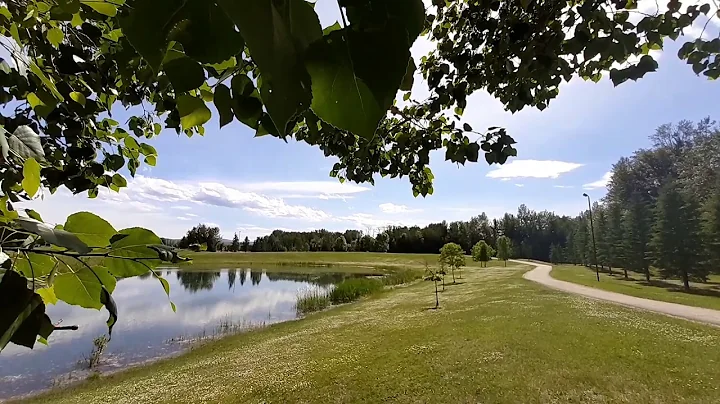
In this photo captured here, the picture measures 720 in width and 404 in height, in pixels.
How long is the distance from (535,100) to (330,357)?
9.66 meters

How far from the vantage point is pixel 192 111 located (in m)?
0.62

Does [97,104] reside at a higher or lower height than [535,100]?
lower

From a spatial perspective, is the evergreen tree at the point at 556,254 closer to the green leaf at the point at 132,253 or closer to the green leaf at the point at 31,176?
the green leaf at the point at 132,253

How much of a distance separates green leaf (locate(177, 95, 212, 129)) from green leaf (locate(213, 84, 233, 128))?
8cm

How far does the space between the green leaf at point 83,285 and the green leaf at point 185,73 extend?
49cm

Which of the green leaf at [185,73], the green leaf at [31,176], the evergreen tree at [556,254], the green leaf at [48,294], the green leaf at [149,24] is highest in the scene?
the green leaf at [185,73]

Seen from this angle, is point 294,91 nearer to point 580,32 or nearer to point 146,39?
point 146,39

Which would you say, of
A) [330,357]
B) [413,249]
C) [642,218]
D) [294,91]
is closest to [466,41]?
[294,91]

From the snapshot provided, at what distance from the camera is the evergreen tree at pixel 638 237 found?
3341 cm

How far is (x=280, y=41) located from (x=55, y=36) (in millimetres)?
1771

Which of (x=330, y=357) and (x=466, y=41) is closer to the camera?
(x=466, y=41)

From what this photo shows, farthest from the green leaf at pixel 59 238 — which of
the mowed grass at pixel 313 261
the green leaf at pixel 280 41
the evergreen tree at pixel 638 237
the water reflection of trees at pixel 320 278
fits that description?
the mowed grass at pixel 313 261

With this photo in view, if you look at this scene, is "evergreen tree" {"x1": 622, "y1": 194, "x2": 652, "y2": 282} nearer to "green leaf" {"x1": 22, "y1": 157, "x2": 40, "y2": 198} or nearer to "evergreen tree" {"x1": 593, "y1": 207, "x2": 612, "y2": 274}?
"evergreen tree" {"x1": 593, "y1": 207, "x2": 612, "y2": 274}

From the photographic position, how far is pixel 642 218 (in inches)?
1341
